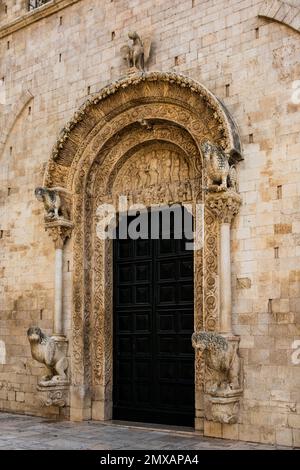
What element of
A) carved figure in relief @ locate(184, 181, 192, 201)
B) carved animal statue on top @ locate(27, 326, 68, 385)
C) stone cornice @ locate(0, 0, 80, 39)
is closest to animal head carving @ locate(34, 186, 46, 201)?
carved animal statue on top @ locate(27, 326, 68, 385)

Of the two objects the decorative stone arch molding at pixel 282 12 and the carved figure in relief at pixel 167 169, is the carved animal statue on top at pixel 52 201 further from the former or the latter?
the decorative stone arch molding at pixel 282 12

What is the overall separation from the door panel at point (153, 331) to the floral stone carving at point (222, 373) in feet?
3.72

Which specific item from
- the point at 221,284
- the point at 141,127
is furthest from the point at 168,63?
the point at 221,284

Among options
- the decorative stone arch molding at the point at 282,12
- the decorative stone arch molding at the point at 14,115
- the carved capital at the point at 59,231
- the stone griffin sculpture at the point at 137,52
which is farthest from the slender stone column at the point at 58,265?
the decorative stone arch molding at the point at 282,12

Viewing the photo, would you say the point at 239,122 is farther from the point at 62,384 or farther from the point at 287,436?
the point at 62,384

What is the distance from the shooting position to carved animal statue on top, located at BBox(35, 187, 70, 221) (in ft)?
34.4

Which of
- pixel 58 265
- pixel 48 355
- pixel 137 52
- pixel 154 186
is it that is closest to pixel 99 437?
pixel 48 355

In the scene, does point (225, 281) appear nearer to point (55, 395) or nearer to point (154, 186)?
point (154, 186)

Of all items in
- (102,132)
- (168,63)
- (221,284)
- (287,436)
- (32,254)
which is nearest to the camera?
(287,436)

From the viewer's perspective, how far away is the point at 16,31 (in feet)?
40.7

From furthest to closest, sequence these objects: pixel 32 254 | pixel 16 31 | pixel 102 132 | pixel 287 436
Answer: pixel 16 31
pixel 32 254
pixel 102 132
pixel 287 436

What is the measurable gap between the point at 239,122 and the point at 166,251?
8.27ft

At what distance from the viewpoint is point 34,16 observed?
39.1 ft

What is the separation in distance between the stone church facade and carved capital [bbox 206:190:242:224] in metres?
0.03
